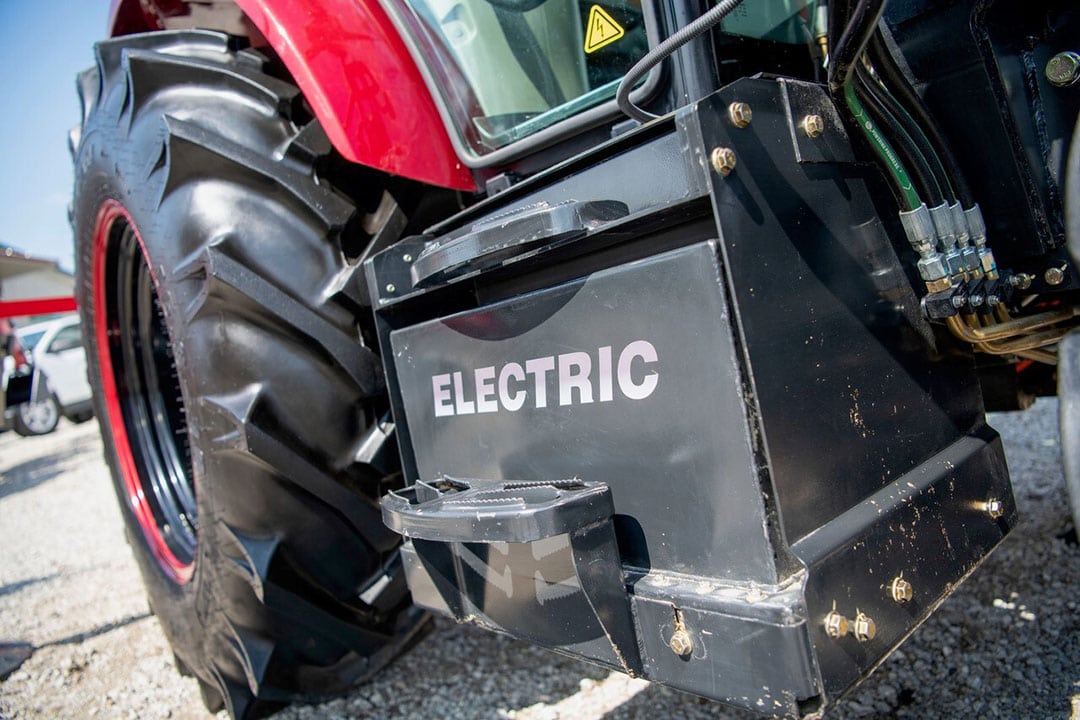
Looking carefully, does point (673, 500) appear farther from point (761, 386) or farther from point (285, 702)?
point (285, 702)

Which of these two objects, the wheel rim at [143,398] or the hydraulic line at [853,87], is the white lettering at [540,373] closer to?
the hydraulic line at [853,87]

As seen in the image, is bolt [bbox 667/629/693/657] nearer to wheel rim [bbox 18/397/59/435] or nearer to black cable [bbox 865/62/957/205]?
black cable [bbox 865/62/957/205]

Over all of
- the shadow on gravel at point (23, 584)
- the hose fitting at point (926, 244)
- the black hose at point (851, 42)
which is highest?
the black hose at point (851, 42)

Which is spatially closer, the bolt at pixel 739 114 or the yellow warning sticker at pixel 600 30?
the bolt at pixel 739 114

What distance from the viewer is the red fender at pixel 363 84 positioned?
112 centimetres

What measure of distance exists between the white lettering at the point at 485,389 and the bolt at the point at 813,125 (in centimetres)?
48

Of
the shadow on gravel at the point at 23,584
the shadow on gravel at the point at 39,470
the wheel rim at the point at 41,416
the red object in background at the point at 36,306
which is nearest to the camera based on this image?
the red object in background at the point at 36,306

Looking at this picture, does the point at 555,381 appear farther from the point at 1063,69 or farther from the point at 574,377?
the point at 1063,69

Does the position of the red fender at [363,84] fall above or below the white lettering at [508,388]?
above

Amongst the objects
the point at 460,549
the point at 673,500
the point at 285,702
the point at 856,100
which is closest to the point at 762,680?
the point at 673,500

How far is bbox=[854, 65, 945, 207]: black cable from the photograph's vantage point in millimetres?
851

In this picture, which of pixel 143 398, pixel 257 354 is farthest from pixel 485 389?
pixel 143 398

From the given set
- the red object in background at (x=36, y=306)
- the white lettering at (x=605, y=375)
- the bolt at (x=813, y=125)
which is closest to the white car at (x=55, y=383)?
the red object in background at (x=36, y=306)

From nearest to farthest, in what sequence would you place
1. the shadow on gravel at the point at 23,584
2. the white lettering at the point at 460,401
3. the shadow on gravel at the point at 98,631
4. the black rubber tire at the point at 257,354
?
1. the white lettering at the point at 460,401
2. the black rubber tire at the point at 257,354
3. the shadow on gravel at the point at 98,631
4. the shadow on gravel at the point at 23,584
